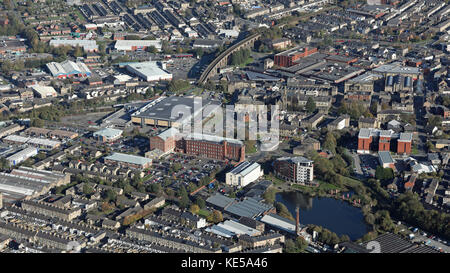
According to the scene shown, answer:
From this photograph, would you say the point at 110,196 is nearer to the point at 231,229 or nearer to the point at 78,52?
the point at 231,229

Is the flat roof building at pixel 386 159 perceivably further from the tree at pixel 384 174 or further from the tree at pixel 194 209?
the tree at pixel 194 209

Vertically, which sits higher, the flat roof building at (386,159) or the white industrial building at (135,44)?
the white industrial building at (135,44)

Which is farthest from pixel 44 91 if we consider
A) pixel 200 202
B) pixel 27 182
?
pixel 200 202

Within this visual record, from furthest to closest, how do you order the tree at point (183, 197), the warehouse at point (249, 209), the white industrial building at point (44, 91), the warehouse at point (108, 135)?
the white industrial building at point (44, 91) < the warehouse at point (108, 135) < the tree at point (183, 197) < the warehouse at point (249, 209)

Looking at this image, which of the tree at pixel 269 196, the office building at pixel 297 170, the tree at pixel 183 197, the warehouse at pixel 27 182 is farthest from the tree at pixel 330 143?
the warehouse at pixel 27 182

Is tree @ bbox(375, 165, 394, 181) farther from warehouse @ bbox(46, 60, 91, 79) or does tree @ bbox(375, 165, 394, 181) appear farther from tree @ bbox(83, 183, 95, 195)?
warehouse @ bbox(46, 60, 91, 79)

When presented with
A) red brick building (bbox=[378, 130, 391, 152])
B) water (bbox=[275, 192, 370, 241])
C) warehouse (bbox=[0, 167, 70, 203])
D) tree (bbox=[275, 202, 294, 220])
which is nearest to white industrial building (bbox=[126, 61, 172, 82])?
warehouse (bbox=[0, 167, 70, 203])
